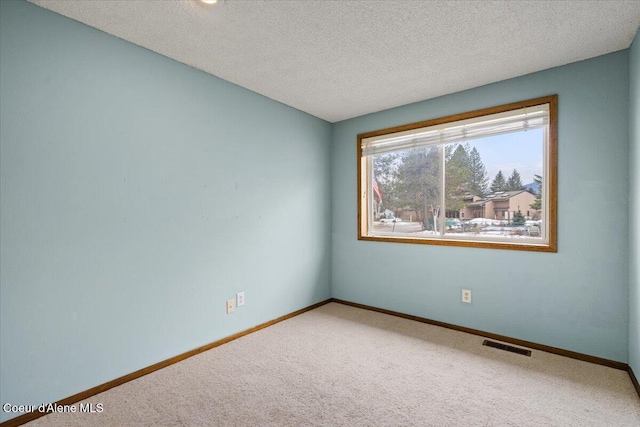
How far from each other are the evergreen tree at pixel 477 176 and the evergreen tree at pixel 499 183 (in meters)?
0.06

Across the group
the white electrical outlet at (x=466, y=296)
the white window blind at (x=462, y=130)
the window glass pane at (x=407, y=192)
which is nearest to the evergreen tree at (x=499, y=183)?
the white window blind at (x=462, y=130)

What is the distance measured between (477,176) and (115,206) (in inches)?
122

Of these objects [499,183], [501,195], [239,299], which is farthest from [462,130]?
[239,299]

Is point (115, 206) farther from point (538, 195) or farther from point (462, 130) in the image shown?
point (538, 195)

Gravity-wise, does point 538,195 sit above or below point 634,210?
above

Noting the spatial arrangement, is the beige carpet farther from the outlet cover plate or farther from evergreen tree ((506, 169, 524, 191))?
evergreen tree ((506, 169, 524, 191))

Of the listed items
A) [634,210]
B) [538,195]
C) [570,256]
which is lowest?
[570,256]

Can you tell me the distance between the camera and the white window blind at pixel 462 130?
262 centimetres

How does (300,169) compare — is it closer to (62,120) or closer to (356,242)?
(356,242)

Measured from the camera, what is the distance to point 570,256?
8.00ft

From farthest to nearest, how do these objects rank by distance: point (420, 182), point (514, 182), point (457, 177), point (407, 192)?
point (407, 192), point (420, 182), point (457, 177), point (514, 182)

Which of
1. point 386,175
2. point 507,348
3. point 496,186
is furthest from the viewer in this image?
point 386,175

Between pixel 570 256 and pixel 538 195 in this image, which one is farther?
pixel 538 195

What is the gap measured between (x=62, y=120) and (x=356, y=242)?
294cm
